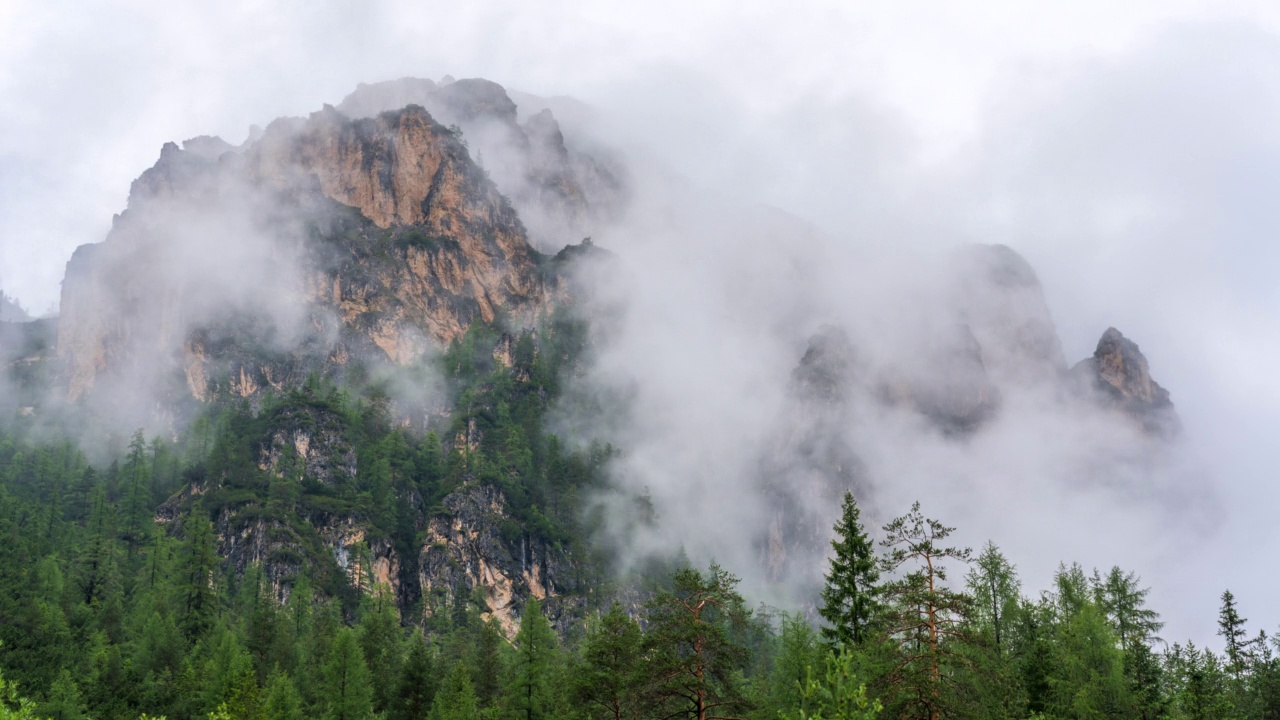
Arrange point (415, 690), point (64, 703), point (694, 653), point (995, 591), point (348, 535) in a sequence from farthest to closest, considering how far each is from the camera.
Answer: point (348, 535) < point (415, 690) < point (995, 591) < point (64, 703) < point (694, 653)

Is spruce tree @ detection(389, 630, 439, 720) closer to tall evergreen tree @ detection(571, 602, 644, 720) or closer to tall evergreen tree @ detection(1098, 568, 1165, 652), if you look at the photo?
tall evergreen tree @ detection(571, 602, 644, 720)

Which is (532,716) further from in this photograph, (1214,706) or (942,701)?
(1214,706)

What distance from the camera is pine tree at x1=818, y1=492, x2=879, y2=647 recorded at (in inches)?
1939

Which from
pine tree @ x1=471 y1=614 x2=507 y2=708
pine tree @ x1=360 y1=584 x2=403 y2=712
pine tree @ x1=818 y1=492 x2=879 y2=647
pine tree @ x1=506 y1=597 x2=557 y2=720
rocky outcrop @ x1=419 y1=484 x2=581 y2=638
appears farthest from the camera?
rocky outcrop @ x1=419 y1=484 x2=581 y2=638

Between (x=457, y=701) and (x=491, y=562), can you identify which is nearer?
(x=457, y=701)

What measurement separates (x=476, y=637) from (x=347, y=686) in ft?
161

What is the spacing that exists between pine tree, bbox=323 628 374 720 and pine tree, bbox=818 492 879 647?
32525mm

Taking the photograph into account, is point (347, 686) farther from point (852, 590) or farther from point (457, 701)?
point (852, 590)

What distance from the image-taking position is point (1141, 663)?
1989 inches

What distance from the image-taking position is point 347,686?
6250 cm

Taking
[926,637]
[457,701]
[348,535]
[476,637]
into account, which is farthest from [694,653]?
[348,535]

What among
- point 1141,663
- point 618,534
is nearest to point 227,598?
point 618,534

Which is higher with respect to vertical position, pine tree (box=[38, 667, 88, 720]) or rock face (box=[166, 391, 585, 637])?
rock face (box=[166, 391, 585, 637])

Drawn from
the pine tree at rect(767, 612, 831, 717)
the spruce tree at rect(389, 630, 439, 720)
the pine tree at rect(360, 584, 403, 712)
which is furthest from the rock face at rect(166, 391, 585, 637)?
the pine tree at rect(767, 612, 831, 717)
